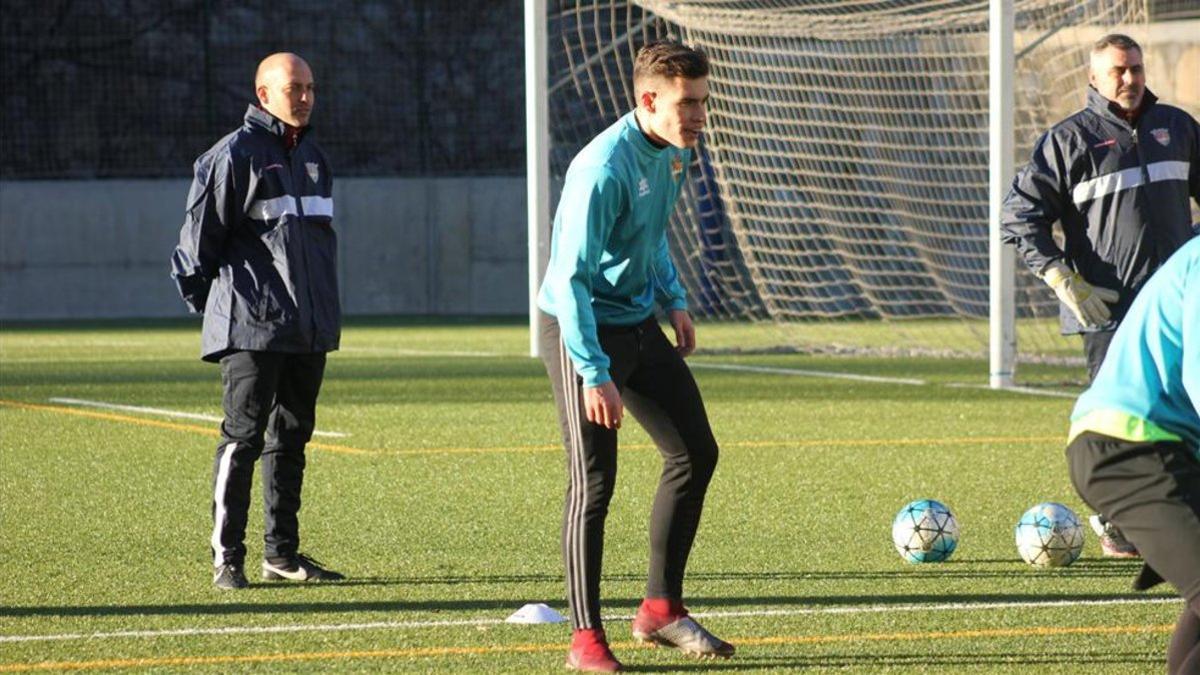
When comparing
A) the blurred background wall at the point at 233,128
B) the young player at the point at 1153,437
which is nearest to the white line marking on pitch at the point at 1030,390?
the young player at the point at 1153,437

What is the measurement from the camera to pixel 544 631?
6430 mm

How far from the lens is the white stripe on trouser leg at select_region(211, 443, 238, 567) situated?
7.41m

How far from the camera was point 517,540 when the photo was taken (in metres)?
8.40

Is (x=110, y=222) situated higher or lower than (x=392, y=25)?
lower

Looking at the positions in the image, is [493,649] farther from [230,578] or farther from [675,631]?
[230,578]

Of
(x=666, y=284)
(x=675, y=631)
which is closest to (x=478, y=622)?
(x=675, y=631)

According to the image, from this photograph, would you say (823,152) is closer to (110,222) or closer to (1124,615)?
(110,222)

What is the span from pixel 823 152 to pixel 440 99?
909 centimetres

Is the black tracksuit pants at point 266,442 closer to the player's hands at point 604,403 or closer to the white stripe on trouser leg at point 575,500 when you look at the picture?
the white stripe on trouser leg at point 575,500

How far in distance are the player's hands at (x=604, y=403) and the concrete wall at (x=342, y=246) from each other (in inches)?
827

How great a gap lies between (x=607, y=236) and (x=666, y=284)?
28.4 inches

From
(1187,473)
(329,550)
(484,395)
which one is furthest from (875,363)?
(1187,473)

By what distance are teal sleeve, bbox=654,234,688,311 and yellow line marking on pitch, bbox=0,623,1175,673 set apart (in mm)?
1073

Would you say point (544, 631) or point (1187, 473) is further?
point (544, 631)
